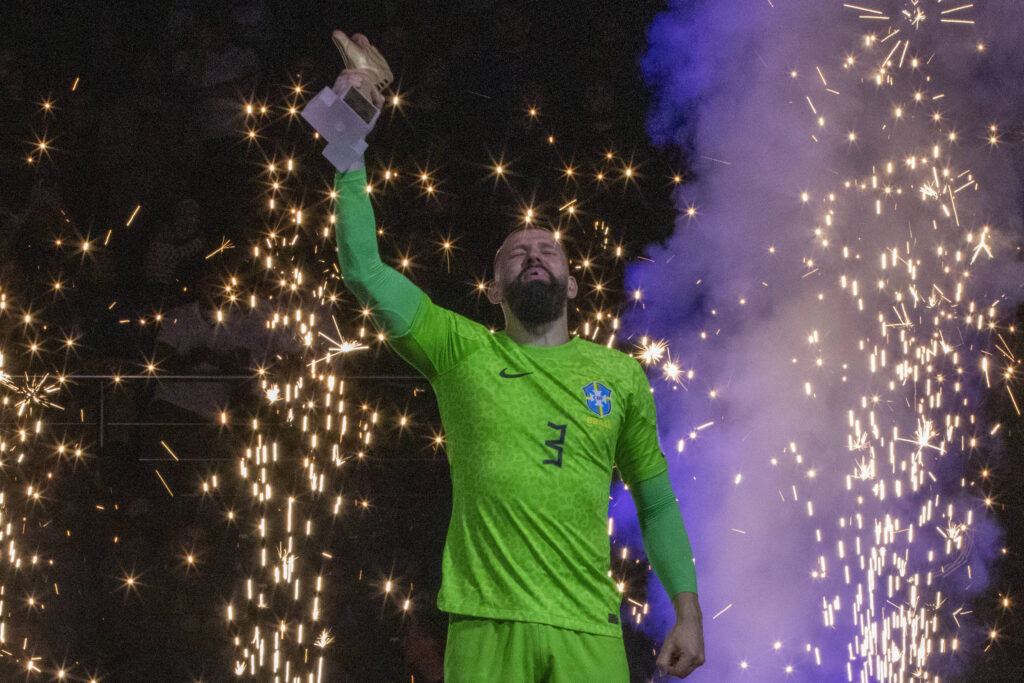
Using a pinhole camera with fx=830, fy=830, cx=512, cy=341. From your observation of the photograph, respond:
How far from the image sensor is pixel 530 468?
162cm

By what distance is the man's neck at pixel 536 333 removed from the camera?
185 cm

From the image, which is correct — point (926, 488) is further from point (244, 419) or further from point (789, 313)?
point (244, 419)

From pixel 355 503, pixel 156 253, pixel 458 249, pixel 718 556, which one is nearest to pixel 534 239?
pixel 458 249

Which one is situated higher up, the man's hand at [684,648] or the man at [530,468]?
the man at [530,468]

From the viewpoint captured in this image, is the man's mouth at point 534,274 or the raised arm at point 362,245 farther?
the man's mouth at point 534,274

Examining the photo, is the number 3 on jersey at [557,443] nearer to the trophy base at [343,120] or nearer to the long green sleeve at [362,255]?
the long green sleeve at [362,255]

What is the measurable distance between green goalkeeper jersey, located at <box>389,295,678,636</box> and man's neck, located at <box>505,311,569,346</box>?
24mm

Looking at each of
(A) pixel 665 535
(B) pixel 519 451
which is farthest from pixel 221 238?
(A) pixel 665 535

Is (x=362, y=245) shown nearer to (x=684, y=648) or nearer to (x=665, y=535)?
(x=665, y=535)

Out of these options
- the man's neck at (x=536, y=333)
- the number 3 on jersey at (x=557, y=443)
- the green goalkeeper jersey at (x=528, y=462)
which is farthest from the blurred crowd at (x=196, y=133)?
the number 3 on jersey at (x=557, y=443)

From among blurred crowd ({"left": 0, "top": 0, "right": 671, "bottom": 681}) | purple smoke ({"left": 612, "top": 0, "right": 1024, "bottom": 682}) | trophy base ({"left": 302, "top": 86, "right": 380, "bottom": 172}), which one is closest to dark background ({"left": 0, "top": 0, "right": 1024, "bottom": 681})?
blurred crowd ({"left": 0, "top": 0, "right": 671, "bottom": 681})

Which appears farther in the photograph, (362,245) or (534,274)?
(534,274)

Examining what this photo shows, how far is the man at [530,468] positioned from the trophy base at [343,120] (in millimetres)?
26

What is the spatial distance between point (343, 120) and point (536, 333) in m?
0.62
